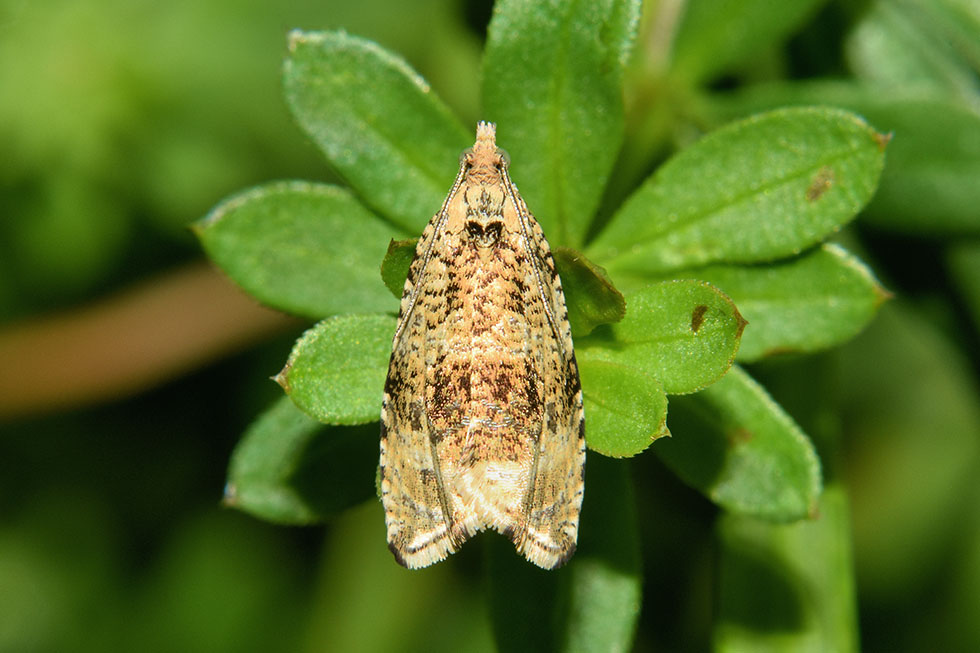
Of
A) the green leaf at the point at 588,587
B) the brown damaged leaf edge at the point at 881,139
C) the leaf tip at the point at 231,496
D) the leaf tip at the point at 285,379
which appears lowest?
the green leaf at the point at 588,587

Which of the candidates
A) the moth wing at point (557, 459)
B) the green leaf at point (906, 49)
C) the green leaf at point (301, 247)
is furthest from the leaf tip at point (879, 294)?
the green leaf at point (906, 49)

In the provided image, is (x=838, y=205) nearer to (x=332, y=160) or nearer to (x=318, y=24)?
(x=332, y=160)

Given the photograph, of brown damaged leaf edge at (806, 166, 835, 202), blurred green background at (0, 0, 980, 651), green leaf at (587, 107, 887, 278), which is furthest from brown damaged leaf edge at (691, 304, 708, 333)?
blurred green background at (0, 0, 980, 651)

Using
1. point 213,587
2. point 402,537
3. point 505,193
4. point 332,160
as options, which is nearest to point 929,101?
point 505,193

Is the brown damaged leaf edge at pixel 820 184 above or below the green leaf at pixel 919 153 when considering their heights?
above

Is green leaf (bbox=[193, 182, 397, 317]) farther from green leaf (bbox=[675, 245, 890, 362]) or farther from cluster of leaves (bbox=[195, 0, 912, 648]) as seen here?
green leaf (bbox=[675, 245, 890, 362])

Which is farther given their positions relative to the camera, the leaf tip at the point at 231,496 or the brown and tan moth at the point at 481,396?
the leaf tip at the point at 231,496

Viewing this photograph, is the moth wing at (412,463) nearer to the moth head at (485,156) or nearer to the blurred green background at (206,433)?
the moth head at (485,156)

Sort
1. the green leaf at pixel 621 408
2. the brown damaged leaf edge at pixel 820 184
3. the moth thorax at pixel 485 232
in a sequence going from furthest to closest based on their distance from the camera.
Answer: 1. the moth thorax at pixel 485 232
2. the brown damaged leaf edge at pixel 820 184
3. the green leaf at pixel 621 408
